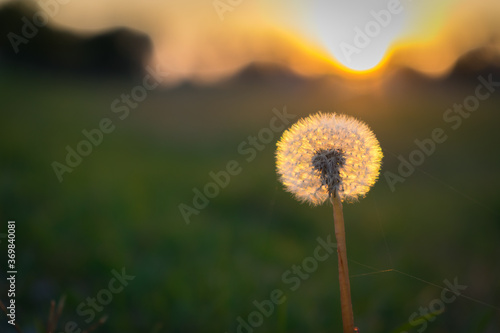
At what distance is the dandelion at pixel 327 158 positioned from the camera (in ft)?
4.74

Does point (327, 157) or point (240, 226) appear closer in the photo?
point (327, 157)

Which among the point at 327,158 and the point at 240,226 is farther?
the point at 240,226

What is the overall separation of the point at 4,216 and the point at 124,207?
82 cm

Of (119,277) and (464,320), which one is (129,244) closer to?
(119,277)

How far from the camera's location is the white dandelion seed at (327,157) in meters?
1.45

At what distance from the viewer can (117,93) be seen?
12.6 ft

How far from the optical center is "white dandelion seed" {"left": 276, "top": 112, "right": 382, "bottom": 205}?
4.75 ft

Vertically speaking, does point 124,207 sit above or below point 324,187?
below

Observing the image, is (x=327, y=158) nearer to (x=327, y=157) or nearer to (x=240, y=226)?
(x=327, y=157)

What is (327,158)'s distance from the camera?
1.49 meters

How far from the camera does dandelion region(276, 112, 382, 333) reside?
1443mm

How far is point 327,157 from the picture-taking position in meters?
1.50

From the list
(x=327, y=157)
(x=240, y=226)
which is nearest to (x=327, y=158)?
(x=327, y=157)

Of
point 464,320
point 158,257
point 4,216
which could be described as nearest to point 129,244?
point 158,257
